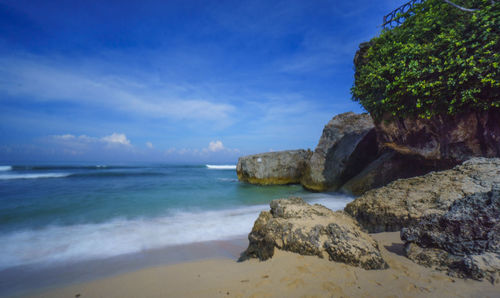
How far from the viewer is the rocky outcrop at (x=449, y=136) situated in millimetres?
5504

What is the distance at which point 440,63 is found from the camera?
5.52 metres

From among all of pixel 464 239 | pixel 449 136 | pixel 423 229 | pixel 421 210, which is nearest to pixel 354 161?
pixel 449 136

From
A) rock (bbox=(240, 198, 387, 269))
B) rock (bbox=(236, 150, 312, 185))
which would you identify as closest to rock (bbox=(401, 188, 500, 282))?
rock (bbox=(240, 198, 387, 269))

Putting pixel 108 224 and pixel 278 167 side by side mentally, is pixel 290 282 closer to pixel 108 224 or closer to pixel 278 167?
pixel 108 224

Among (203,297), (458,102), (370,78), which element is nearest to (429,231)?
(203,297)

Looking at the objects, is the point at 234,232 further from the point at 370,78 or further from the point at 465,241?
the point at 370,78

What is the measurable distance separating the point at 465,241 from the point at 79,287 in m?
5.20

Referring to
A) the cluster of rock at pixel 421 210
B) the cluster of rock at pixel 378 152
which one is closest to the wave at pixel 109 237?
the cluster of rock at pixel 421 210

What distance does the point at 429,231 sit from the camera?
2.75 meters

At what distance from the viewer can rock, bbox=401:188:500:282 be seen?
2.19 m

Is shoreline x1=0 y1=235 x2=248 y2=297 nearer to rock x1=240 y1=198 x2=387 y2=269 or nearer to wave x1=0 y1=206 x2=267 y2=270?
wave x1=0 y1=206 x2=267 y2=270

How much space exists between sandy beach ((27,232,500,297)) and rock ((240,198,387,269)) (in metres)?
0.11

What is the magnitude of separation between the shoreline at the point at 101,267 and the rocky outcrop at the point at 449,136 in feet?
21.8

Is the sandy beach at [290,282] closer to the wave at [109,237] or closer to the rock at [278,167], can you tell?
the wave at [109,237]
